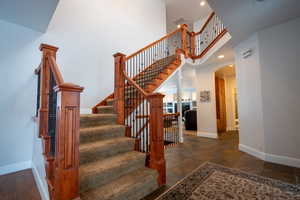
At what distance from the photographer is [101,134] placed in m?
2.24

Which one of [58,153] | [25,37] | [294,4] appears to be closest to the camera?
[58,153]

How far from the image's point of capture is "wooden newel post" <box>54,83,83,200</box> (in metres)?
1.22

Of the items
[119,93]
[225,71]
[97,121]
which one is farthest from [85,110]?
[225,71]

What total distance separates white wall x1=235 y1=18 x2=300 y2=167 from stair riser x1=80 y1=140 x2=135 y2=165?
276 cm

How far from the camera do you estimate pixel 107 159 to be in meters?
1.93

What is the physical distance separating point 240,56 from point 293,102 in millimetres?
1562

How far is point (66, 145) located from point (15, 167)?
87.7 inches

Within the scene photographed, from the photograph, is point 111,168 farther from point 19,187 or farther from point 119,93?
point 19,187

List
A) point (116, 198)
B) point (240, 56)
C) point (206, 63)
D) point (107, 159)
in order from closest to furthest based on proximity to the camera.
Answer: point (116, 198) → point (107, 159) → point (240, 56) → point (206, 63)

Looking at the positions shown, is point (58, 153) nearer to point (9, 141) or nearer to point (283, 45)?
point (9, 141)

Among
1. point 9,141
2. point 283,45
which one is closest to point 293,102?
point 283,45

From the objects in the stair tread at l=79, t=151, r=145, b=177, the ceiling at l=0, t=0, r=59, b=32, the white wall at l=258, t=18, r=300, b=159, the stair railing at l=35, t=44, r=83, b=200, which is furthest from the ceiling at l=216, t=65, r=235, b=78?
the stair railing at l=35, t=44, r=83, b=200

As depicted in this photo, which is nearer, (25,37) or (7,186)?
(7,186)

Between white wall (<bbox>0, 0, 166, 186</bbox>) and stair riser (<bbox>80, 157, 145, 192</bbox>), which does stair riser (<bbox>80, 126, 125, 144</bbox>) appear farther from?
white wall (<bbox>0, 0, 166, 186</bbox>)
